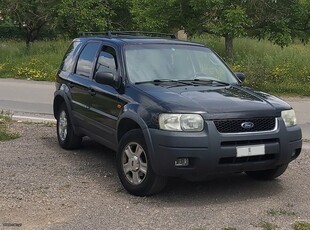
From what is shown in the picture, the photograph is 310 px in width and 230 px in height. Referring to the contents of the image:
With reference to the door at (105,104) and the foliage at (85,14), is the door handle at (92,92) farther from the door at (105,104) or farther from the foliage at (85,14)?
the foliage at (85,14)

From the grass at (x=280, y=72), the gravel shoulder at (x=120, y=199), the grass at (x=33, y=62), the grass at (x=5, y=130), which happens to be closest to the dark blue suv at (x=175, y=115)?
the gravel shoulder at (x=120, y=199)

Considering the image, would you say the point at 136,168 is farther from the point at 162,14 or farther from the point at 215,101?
the point at 162,14

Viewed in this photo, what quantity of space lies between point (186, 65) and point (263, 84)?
971 cm

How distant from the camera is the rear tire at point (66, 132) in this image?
307 inches

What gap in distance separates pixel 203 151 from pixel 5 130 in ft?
15.7

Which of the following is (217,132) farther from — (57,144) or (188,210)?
(57,144)

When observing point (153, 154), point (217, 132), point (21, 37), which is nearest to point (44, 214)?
point (153, 154)

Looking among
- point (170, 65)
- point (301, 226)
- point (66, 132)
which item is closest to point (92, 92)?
point (170, 65)

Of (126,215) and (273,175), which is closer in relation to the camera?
(126,215)

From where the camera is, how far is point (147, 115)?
554 centimetres

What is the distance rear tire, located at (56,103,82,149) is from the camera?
7.81 metres

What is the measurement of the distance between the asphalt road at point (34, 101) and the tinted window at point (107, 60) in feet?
13.8

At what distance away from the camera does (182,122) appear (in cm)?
535

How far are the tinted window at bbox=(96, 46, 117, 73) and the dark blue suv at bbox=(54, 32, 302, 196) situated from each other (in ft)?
0.05
